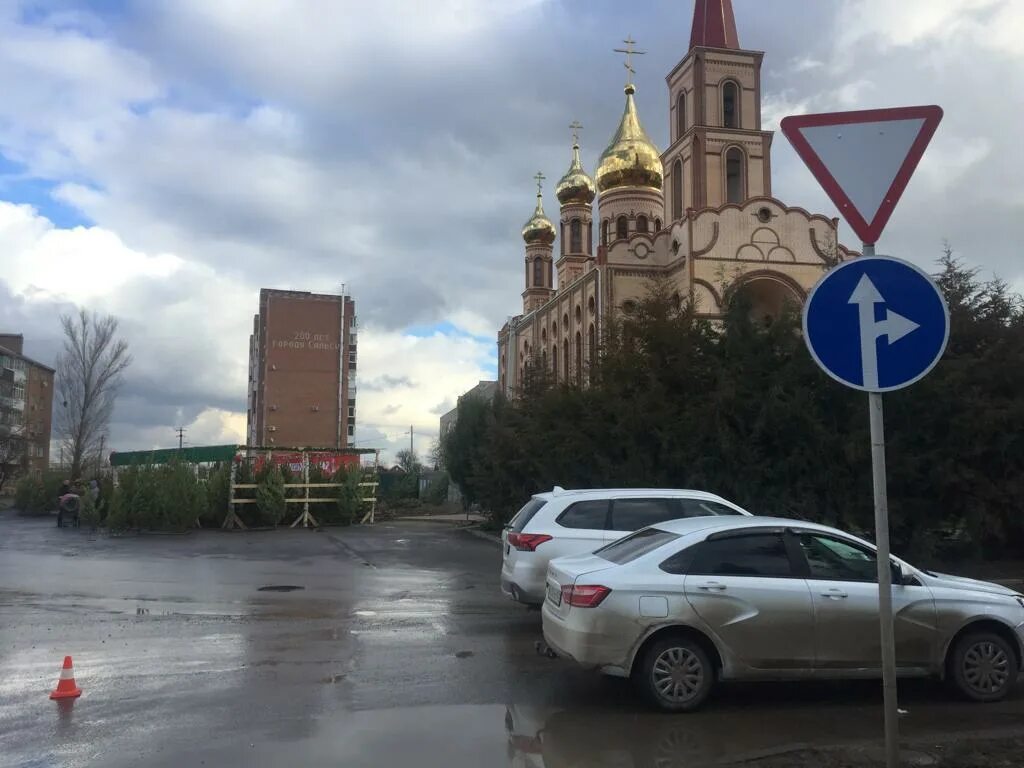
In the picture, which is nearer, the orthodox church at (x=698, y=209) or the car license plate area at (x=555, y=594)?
the car license plate area at (x=555, y=594)

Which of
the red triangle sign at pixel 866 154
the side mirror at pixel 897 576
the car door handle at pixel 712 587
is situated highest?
the red triangle sign at pixel 866 154

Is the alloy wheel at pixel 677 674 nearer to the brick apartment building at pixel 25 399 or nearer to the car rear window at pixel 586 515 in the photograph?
the car rear window at pixel 586 515

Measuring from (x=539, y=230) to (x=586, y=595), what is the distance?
222 feet

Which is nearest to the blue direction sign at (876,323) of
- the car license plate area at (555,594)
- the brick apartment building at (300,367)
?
the car license plate area at (555,594)

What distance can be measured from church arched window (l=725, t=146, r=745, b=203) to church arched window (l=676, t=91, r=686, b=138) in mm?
3140

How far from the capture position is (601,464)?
1673 cm

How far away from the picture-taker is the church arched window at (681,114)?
49.4 meters

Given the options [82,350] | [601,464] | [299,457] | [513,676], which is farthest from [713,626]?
[82,350]

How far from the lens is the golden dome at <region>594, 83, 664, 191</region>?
52.6 meters

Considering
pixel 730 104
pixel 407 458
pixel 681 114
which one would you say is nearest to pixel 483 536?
pixel 681 114

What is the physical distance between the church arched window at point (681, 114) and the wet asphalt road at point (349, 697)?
135ft

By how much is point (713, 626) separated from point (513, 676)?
7.04 ft

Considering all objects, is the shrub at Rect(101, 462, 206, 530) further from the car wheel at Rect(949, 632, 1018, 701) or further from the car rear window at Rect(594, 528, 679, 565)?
the car wheel at Rect(949, 632, 1018, 701)

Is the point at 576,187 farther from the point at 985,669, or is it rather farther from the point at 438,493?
the point at 985,669
